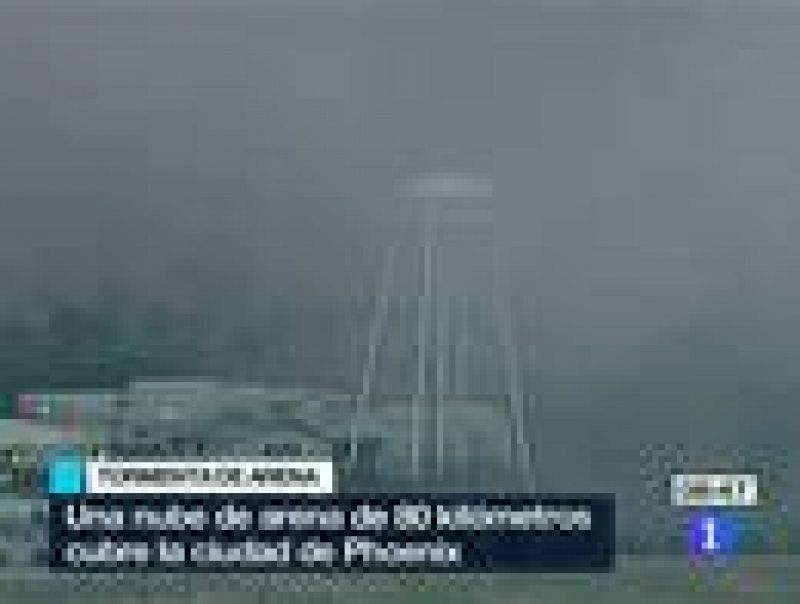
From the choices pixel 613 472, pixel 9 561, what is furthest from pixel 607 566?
pixel 9 561

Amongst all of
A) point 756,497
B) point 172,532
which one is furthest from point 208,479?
point 756,497

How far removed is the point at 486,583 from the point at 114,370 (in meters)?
2.02

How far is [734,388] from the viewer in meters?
37.0

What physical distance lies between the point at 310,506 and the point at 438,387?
84cm

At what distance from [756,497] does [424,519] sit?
1.57 meters

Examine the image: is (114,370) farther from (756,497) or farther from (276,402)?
(756,497)

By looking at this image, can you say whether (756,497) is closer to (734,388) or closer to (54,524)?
(734,388)

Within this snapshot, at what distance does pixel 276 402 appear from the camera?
121 ft

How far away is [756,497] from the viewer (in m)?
36.9

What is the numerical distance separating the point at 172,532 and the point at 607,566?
→ 2036mm

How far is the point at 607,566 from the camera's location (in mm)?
36750

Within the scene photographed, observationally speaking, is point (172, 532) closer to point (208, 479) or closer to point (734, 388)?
point (208, 479)

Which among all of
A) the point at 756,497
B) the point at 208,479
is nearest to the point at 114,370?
the point at 208,479

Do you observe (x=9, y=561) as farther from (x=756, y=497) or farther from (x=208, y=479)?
(x=756, y=497)
